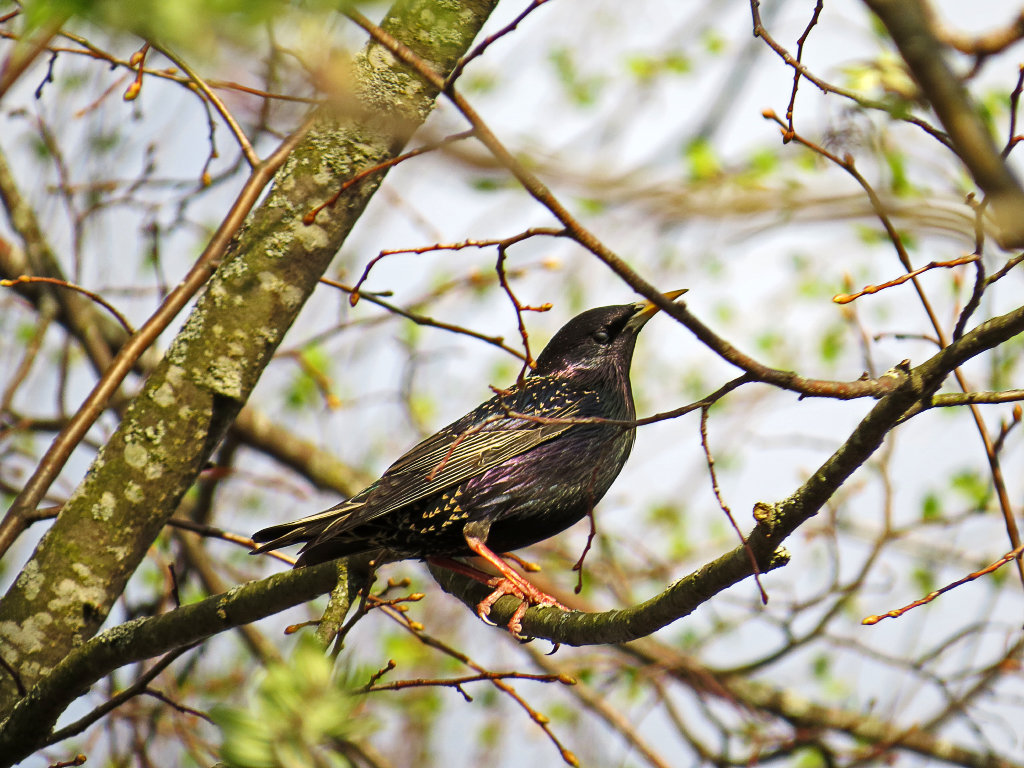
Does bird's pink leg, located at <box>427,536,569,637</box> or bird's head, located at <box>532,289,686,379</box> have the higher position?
bird's head, located at <box>532,289,686,379</box>

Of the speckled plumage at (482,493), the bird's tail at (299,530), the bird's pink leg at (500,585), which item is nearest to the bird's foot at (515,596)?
the bird's pink leg at (500,585)

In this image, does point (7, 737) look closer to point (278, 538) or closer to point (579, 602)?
point (278, 538)

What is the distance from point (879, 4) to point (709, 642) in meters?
4.54

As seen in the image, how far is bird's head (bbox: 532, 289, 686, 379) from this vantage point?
4.08 meters

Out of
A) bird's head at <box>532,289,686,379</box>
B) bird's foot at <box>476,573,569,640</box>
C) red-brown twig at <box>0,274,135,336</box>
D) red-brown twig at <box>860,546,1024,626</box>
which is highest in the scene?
bird's head at <box>532,289,686,379</box>

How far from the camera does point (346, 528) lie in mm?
2998

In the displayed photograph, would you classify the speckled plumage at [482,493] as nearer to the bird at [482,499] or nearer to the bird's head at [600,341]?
the bird at [482,499]

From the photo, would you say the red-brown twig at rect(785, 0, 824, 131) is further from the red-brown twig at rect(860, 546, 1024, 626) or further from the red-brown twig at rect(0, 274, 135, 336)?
the red-brown twig at rect(0, 274, 135, 336)

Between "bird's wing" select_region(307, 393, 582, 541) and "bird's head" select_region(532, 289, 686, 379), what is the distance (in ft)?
1.77

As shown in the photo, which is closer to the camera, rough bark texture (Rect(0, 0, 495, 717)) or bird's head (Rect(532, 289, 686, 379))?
rough bark texture (Rect(0, 0, 495, 717))

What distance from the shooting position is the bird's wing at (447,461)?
10.8ft

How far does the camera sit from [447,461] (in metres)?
3.50

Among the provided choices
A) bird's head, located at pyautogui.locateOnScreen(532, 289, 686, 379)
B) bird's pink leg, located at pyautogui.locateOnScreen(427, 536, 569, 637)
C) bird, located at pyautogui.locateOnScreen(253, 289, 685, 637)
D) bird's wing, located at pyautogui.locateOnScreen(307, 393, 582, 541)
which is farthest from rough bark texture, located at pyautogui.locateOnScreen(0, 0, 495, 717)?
bird's head, located at pyautogui.locateOnScreen(532, 289, 686, 379)

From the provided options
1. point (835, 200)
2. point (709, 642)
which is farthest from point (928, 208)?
point (709, 642)
